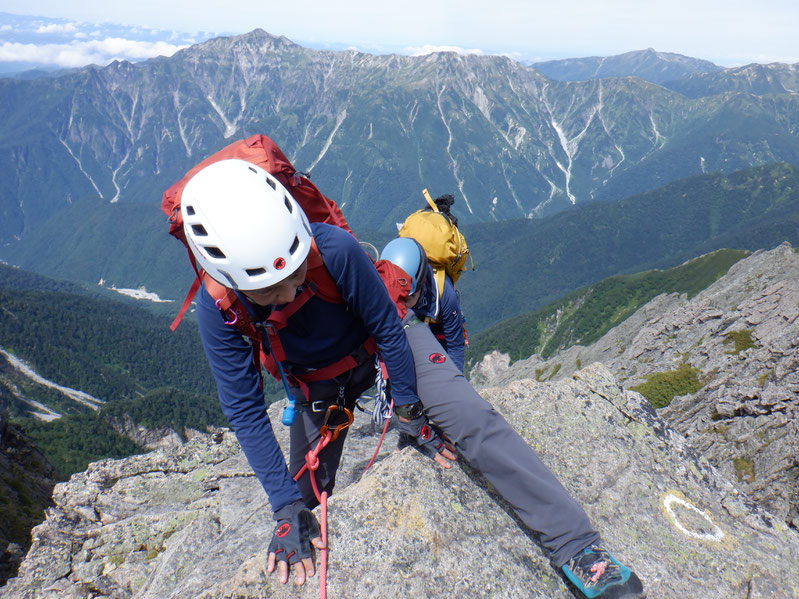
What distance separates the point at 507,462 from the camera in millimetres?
6301

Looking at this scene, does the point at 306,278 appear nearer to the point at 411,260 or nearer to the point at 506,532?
the point at 411,260

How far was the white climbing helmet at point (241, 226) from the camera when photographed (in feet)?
17.7

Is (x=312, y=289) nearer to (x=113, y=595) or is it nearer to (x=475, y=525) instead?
(x=475, y=525)

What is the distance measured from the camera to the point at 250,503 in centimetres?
1200

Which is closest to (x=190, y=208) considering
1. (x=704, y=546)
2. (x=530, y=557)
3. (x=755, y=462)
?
(x=530, y=557)

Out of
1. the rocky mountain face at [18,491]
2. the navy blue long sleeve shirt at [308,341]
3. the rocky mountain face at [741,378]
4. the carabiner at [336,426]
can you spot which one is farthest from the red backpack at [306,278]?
the rocky mountain face at [18,491]

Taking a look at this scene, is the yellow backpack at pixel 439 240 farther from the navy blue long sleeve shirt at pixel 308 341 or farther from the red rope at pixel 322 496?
the red rope at pixel 322 496

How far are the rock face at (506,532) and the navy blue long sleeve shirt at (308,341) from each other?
1.04 m

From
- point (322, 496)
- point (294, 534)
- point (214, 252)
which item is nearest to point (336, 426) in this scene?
point (322, 496)

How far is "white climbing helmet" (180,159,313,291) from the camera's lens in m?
5.40

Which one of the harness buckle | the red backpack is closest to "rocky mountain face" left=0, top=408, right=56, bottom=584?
the red backpack

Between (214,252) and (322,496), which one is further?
(322,496)

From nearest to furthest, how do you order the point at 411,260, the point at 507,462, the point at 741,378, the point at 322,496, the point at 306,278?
1. the point at 306,278
2. the point at 322,496
3. the point at 507,462
4. the point at 411,260
5. the point at 741,378

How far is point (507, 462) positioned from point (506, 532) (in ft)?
3.59
